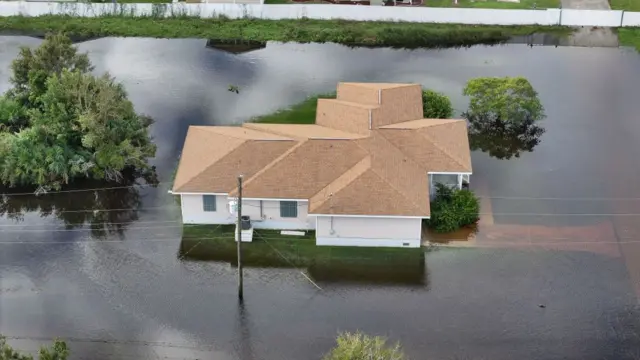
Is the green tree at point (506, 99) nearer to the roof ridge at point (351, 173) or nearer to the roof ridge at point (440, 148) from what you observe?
the roof ridge at point (440, 148)

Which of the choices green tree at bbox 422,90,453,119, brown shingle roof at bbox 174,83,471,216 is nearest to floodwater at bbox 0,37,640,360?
brown shingle roof at bbox 174,83,471,216

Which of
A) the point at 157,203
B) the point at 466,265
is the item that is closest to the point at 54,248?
the point at 157,203

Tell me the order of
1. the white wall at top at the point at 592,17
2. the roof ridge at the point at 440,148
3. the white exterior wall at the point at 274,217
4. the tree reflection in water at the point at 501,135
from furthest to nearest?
1. the white wall at top at the point at 592,17
2. the tree reflection in water at the point at 501,135
3. the roof ridge at the point at 440,148
4. the white exterior wall at the point at 274,217

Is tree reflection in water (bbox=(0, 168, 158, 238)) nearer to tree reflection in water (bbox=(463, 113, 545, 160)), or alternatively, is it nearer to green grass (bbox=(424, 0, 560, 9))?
tree reflection in water (bbox=(463, 113, 545, 160))

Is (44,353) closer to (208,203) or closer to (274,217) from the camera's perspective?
(208,203)

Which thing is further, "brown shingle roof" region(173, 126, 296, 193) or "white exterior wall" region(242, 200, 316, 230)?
"brown shingle roof" region(173, 126, 296, 193)

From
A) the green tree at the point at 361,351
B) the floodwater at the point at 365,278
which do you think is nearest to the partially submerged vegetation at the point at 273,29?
the floodwater at the point at 365,278
